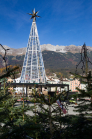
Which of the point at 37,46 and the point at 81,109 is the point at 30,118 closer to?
the point at 81,109

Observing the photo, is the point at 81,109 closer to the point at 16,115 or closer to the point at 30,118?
the point at 30,118

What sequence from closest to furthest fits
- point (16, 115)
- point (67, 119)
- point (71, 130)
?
point (71, 130)
point (67, 119)
point (16, 115)

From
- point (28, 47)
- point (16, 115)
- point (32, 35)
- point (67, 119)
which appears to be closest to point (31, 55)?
point (28, 47)

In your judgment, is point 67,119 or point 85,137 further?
point 67,119

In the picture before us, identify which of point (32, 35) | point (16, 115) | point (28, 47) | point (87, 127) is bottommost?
point (16, 115)

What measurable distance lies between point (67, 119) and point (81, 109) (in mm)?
544

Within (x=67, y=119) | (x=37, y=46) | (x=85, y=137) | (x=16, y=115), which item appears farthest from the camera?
(x=37, y=46)

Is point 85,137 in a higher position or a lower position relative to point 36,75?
lower

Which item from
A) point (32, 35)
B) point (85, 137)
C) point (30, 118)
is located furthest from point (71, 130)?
point (32, 35)

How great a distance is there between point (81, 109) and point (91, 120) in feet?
1.12

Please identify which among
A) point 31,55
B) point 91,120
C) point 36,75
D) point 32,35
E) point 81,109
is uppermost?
point 32,35

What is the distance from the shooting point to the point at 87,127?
292cm

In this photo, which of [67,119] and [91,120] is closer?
[91,120]

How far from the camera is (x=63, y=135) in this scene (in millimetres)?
3154
